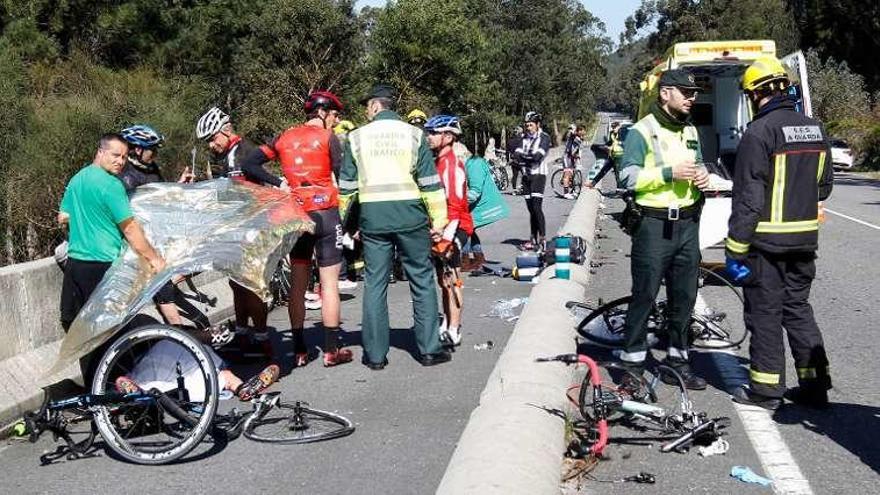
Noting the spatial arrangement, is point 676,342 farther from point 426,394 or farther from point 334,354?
point 334,354

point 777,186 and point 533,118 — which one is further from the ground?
point 533,118

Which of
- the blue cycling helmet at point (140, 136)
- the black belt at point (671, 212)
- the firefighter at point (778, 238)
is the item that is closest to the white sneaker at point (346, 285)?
the blue cycling helmet at point (140, 136)

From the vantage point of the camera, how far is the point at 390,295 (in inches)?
453

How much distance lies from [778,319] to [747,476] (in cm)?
152

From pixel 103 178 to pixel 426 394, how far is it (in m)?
2.55

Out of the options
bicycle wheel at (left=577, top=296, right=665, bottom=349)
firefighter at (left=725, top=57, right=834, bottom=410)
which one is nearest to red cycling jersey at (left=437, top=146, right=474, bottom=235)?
bicycle wheel at (left=577, top=296, right=665, bottom=349)

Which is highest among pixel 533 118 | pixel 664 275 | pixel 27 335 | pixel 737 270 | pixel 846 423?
pixel 533 118

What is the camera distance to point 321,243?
7.91m

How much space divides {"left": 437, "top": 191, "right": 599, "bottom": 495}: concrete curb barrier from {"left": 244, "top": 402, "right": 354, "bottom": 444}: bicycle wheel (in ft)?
2.70

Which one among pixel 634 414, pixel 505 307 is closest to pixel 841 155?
pixel 505 307

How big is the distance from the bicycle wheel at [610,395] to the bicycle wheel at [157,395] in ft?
6.94

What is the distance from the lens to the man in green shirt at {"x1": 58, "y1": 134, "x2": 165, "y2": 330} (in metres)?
6.25

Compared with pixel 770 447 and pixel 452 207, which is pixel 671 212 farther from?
pixel 452 207

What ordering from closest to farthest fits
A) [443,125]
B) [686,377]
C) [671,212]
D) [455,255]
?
1. [671,212]
2. [686,377]
3. [455,255]
4. [443,125]
